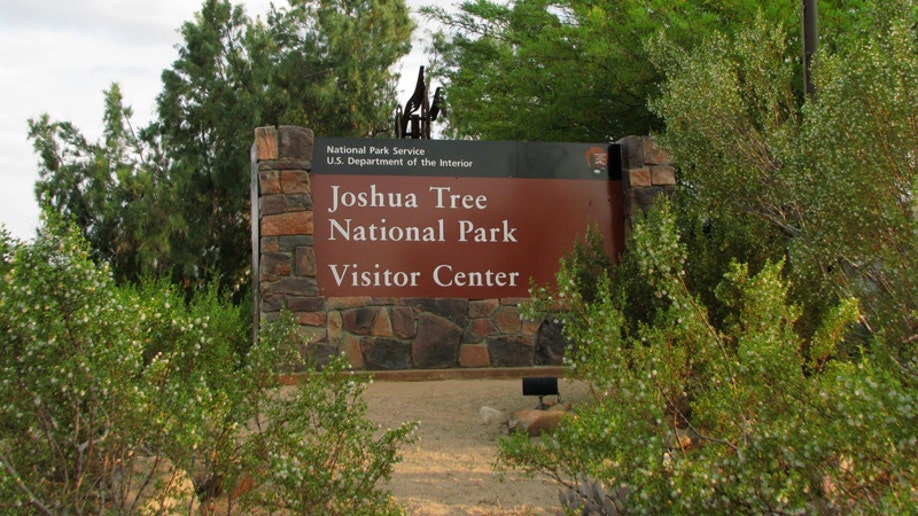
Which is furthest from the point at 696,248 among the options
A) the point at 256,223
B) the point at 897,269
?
the point at 256,223

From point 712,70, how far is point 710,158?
0.73 metres

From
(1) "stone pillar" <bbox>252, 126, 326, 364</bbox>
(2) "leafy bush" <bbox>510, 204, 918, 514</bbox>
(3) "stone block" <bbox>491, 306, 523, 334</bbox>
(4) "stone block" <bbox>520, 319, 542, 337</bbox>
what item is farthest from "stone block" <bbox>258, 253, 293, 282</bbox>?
(2) "leafy bush" <bbox>510, 204, 918, 514</bbox>

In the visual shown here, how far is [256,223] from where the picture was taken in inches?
365

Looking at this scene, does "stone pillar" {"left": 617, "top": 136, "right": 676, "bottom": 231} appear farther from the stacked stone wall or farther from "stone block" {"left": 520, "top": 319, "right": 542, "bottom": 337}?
the stacked stone wall

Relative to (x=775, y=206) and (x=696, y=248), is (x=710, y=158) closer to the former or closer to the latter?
(x=775, y=206)

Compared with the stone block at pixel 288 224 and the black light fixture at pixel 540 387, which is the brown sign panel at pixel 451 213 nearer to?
the stone block at pixel 288 224

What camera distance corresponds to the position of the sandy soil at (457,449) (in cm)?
469

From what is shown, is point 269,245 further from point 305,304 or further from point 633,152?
point 633,152

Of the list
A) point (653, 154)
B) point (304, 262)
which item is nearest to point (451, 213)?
point (304, 262)

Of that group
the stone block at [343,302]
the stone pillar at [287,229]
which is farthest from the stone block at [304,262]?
the stone block at [343,302]

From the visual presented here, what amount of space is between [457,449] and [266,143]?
4.08 metres

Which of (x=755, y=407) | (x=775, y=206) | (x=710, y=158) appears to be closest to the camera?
(x=755, y=407)

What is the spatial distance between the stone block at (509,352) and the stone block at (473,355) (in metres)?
0.08

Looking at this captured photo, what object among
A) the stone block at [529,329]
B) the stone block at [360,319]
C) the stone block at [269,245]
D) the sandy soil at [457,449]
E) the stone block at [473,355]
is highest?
the stone block at [269,245]
